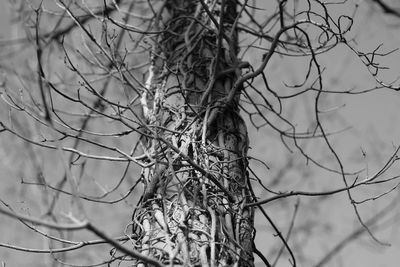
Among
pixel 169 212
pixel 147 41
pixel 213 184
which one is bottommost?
pixel 169 212

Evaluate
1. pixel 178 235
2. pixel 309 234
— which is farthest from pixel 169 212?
pixel 309 234

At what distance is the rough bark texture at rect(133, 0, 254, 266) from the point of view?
146 cm

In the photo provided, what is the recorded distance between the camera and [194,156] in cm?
165

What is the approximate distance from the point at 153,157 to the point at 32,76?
33.3 inches

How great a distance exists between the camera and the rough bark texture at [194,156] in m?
1.46

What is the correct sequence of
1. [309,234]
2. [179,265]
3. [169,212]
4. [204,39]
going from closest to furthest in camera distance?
[179,265]
[169,212]
[204,39]
[309,234]

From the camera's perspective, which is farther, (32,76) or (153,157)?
(32,76)

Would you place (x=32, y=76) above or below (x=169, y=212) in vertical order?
above

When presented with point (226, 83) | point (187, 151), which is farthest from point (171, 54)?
point (187, 151)

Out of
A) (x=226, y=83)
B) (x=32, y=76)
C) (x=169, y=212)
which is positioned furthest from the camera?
(x=32, y=76)

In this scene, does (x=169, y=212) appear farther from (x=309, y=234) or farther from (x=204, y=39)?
(x=309, y=234)

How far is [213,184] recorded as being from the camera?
1.60 meters

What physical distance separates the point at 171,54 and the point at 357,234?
1.64 m

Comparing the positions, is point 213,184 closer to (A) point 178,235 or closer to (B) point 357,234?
(A) point 178,235
